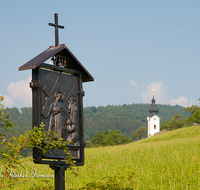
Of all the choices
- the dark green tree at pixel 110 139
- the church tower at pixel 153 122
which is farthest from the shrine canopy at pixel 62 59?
the church tower at pixel 153 122

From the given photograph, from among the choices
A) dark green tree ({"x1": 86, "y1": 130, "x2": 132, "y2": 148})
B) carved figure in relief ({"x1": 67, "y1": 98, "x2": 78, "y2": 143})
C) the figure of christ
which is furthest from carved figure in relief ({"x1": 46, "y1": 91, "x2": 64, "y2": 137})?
dark green tree ({"x1": 86, "y1": 130, "x2": 132, "y2": 148})

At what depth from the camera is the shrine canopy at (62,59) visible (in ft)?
17.4

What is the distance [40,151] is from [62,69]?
1.90 m

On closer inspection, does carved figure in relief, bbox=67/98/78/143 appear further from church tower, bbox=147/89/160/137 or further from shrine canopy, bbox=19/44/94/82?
church tower, bbox=147/89/160/137

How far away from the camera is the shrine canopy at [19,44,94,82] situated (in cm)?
531

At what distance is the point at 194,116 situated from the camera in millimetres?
70125

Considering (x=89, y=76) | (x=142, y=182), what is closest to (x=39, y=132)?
(x=89, y=76)

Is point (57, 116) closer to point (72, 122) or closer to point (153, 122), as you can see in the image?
point (72, 122)

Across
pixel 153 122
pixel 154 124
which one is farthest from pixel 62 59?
pixel 154 124

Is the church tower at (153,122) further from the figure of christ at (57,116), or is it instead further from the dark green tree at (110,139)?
the figure of christ at (57,116)

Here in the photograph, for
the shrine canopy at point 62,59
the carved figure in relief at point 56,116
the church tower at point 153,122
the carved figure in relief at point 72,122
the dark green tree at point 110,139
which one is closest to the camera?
the shrine canopy at point 62,59

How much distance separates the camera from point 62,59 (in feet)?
20.0

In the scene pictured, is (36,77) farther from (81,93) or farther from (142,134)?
(142,134)

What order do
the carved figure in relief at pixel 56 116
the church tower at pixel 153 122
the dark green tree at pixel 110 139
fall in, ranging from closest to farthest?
the carved figure in relief at pixel 56 116 < the dark green tree at pixel 110 139 < the church tower at pixel 153 122
